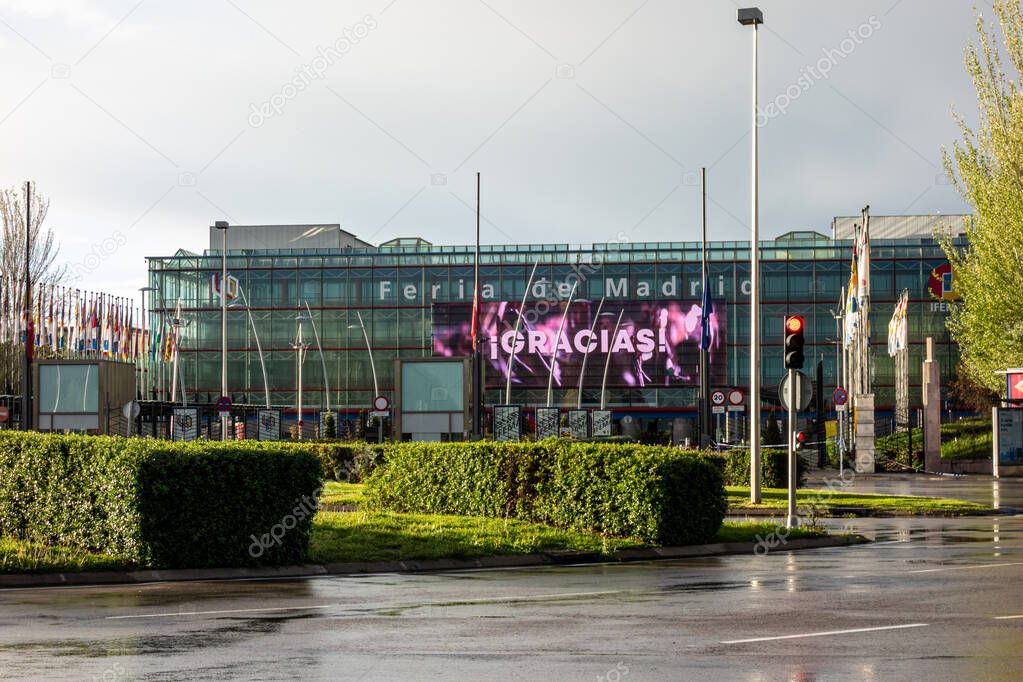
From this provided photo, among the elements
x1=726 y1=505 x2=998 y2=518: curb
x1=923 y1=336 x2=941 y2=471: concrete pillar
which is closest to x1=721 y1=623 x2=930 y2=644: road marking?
x1=726 y1=505 x2=998 y2=518: curb

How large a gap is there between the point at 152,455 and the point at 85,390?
64.3 feet

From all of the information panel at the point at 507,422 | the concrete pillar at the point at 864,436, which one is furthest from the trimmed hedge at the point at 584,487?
the concrete pillar at the point at 864,436

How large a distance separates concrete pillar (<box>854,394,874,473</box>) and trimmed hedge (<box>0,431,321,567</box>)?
142 ft

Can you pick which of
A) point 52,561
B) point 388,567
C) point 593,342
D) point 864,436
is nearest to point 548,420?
point 864,436

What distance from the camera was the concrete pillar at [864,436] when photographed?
5728cm

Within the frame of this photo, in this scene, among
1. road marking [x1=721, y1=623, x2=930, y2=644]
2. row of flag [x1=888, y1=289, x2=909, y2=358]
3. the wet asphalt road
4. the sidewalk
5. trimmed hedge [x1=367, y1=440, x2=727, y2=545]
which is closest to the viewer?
the wet asphalt road

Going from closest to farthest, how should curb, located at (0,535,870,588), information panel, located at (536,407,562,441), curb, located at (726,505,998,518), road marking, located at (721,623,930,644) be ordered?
road marking, located at (721,623,930,644)
curb, located at (0,535,870,588)
curb, located at (726,505,998,518)
information panel, located at (536,407,562,441)

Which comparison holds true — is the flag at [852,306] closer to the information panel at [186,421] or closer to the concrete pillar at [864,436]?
the concrete pillar at [864,436]

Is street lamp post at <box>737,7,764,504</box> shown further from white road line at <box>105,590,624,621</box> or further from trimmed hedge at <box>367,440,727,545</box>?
white road line at <box>105,590,624,621</box>

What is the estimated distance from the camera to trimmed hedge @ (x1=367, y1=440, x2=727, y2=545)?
1962cm

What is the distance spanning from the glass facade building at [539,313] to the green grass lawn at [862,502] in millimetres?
68311

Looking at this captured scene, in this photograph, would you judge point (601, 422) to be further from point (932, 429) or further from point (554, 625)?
point (554, 625)

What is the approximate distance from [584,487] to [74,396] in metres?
18.7

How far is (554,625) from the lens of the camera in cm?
1152
